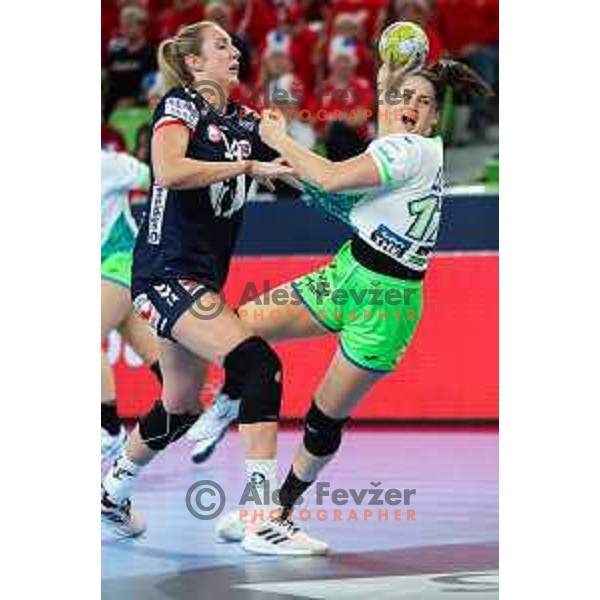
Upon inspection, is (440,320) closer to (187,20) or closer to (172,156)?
(187,20)

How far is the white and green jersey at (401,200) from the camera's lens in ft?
20.2

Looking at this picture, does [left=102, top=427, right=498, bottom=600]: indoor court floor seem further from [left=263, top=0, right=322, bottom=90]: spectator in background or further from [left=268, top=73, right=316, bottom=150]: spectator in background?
[left=263, top=0, right=322, bottom=90]: spectator in background

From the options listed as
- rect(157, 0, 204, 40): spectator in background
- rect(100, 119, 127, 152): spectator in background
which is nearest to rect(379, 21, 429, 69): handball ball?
rect(100, 119, 127, 152): spectator in background

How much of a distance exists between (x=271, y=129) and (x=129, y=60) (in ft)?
12.8

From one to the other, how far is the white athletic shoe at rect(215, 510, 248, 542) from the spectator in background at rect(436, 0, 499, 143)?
9.92ft

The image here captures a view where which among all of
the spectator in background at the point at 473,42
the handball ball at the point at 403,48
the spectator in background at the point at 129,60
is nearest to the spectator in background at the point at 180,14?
the spectator in background at the point at 129,60

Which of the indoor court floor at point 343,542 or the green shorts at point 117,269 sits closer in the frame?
the indoor court floor at point 343,542

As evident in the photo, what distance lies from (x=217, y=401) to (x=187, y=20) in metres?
4.02

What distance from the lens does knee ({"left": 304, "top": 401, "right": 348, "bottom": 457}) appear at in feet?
21.2

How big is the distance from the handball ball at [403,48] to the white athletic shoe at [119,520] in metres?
2.08

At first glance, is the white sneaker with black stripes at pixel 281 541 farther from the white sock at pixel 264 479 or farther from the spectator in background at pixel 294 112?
the spectator in background at pixel 294 112

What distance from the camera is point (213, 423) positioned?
690 centimetres

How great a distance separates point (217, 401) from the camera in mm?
6656
